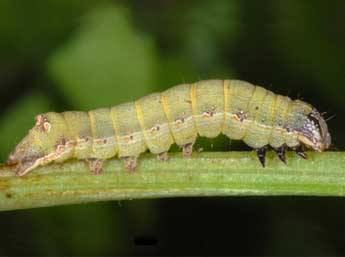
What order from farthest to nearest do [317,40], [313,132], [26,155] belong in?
[317,40] < [313,132] < [26,155]

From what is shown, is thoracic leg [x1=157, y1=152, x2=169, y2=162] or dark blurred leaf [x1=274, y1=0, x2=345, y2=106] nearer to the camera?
thoracic leg [x1=157, y1=152, x2=169, y2=162]

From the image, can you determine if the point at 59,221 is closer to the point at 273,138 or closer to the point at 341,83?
the point at 273,138

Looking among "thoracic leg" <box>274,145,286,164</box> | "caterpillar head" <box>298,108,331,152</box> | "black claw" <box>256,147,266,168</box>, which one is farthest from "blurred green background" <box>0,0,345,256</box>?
"black claw" <box>256,147,266,168</box>

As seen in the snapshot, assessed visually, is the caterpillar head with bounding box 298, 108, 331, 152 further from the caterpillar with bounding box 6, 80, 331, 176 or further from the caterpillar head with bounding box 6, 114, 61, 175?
the caterpillar head with bounding box 6, 114, 61, 175

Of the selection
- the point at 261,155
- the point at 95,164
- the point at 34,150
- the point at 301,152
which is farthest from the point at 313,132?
the point at 34,150

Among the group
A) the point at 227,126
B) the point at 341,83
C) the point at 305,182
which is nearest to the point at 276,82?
the point at 341,83

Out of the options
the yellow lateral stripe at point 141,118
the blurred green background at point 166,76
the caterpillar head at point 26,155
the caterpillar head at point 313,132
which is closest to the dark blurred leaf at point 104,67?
the blurred green background at point 166,76

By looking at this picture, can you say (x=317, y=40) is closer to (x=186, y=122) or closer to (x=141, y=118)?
(x=186, y=122)

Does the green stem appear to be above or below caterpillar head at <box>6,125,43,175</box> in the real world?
below
